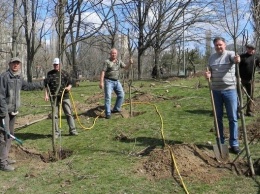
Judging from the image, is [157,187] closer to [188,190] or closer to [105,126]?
[188,190]

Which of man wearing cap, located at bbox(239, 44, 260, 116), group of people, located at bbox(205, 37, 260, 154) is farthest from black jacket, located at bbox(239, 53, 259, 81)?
group of people, located at bbox(205, 37, 260, 154)

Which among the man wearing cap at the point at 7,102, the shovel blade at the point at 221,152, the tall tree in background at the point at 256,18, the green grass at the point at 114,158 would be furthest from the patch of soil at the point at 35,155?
the tall tree in background at the point at 256,18

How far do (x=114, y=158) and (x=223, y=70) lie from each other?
7.59 ft

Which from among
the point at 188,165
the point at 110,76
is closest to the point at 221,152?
the point at 188,165

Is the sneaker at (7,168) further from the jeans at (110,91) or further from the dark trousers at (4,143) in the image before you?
the jeans at (110,91)

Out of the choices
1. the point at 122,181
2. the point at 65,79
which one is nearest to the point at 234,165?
the point at 122,181

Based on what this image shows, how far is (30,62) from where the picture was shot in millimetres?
24297

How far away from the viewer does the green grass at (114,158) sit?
5.02 metres

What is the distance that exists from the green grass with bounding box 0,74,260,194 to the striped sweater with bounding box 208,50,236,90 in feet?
3.92

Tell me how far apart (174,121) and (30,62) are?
17246 mm

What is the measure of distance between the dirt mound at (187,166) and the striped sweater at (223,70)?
1192mm

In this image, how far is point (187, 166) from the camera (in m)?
5.48

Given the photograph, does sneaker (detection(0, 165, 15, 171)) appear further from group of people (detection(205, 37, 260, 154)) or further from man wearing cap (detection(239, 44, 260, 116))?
man wearing cap (detection(239, 44, 260, 116))

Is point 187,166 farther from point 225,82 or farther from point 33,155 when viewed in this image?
point 33,155
